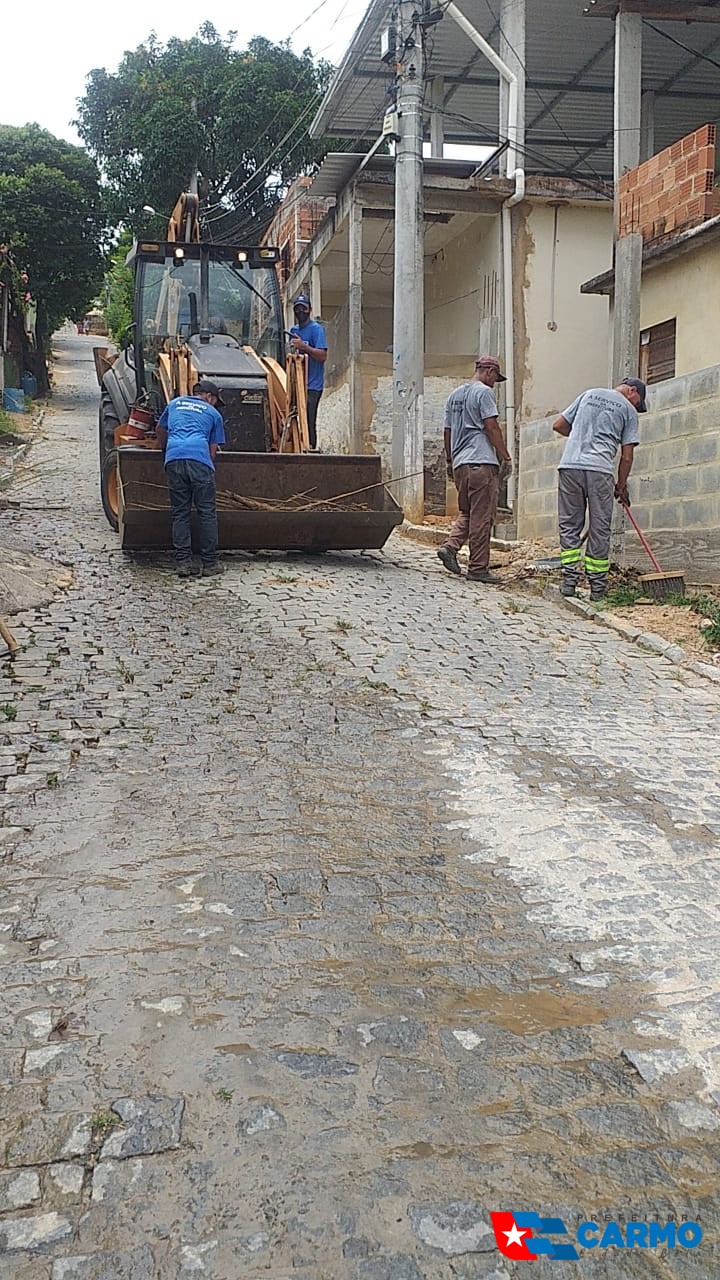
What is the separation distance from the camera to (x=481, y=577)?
9727mm

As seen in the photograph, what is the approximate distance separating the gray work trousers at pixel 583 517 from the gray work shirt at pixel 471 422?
887mm

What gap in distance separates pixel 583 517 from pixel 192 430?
127 inches

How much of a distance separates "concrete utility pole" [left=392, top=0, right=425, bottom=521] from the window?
305 centimetres

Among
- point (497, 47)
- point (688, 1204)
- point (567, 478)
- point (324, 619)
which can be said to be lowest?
point (688, 1204)

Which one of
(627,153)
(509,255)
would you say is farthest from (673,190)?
(509,255)

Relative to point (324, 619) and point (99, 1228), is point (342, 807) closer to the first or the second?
point (99, 1228)

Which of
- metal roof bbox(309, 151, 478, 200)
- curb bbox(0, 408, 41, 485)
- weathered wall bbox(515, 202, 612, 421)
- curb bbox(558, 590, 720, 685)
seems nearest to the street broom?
curb bbox(558, 590, 720, 685)

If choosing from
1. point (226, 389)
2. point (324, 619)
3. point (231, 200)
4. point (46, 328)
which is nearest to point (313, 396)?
point (226, 389)

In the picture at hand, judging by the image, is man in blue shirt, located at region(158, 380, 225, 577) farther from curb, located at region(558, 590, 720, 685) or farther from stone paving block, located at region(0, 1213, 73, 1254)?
stone paving block, located at region(0, 1213, 73, 1254)

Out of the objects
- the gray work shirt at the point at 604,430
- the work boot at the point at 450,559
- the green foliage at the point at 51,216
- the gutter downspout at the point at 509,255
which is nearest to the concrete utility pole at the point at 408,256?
the gutter downspout at the point at 509,255

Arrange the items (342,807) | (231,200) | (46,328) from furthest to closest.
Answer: (46,328) → (231,200) → (342,807)

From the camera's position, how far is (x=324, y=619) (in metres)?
7.67

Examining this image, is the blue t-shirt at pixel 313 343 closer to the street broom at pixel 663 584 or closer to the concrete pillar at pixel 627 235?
the concrete pillar at pixel 627 235

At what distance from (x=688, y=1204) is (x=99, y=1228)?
3.84 feet
